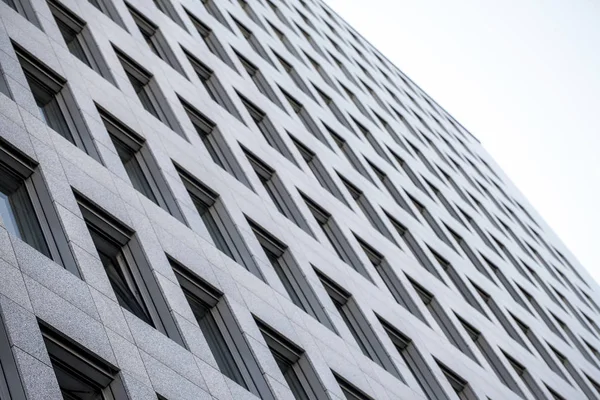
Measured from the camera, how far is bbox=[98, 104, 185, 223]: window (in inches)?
831

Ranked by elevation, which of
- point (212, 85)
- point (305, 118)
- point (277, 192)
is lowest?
point (277, 192)

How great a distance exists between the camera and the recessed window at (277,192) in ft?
89.2

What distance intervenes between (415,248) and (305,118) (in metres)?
6.62

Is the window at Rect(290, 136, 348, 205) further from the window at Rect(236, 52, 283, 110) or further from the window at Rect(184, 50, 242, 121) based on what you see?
the window at Rect(184, 50, 242, 121)

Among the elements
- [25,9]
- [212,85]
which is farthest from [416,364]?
[25,9]

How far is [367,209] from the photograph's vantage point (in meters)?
34.1

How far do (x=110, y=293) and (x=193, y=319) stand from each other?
220 centimetres

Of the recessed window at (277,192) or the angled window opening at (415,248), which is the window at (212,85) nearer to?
the recessed window at (277,192)

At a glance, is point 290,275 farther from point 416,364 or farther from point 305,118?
point 305,118

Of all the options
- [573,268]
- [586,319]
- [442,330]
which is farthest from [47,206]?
[573,268]

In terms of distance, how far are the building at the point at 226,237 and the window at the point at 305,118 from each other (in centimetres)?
11

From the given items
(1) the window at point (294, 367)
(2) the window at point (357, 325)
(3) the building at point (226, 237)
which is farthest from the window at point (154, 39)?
(1) the window at point (294, 367)

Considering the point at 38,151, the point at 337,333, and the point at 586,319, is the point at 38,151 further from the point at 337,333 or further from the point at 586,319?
the point at 586,319

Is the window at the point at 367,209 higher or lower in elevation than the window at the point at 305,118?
lower
